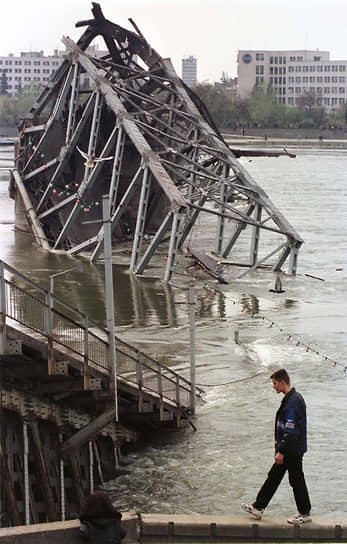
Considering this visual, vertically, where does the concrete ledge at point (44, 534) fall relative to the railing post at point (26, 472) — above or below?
above

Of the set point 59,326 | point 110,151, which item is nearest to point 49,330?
point 59,326

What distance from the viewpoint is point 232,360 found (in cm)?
2628

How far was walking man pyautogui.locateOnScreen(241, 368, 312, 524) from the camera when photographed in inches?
495

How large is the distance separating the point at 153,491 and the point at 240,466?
1.86m

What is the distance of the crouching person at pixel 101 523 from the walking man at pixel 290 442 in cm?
185

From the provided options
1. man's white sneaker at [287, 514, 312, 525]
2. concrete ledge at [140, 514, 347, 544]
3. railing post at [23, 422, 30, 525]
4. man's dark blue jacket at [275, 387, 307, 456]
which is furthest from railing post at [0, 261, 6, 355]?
man's white sneaker at [287, 514, 312, 525]

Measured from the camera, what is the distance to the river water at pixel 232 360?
57.8 feet

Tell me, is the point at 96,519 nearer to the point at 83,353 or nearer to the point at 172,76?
the point at 83,353

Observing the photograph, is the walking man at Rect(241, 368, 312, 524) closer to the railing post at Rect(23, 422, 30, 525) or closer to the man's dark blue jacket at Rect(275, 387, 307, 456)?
the man's dark blue jacket at Rect(275, 387, 307, 456)

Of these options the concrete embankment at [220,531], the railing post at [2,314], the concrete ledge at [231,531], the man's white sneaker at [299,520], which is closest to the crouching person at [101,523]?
the concrete embankment at [220,531]

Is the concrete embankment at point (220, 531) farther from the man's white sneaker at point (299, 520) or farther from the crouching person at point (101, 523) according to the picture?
the crouching person at point (101, 523)

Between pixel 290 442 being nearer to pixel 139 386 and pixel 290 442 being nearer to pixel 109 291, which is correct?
pixel 109 291

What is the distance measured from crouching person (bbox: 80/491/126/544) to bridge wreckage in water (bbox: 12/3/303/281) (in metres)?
30.9

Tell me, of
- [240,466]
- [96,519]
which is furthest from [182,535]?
[240,466]
